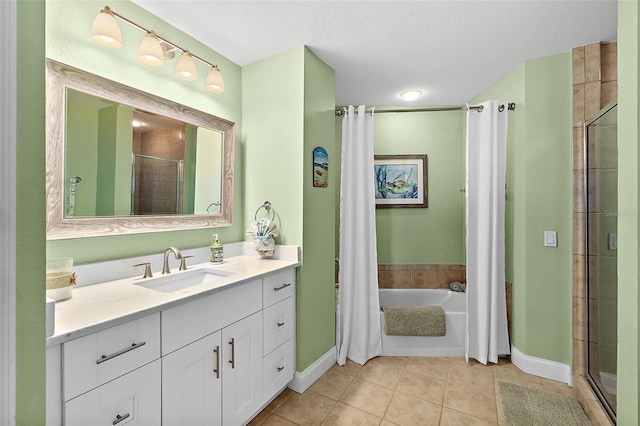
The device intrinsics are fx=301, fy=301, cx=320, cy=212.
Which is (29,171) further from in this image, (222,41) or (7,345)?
(222,41)

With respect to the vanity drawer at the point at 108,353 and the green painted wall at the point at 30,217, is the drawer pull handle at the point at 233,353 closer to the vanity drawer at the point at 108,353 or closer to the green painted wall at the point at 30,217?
the vanity drawer at the point at 108,353

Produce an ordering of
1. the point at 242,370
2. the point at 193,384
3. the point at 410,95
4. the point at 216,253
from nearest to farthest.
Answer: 1. the point at 193,384
2. the point at 242,370
3. the point at 216,253
4. the point at 410,95

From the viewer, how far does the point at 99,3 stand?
1.52 m

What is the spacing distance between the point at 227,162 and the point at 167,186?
49cm

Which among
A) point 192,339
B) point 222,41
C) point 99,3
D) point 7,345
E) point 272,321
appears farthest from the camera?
point 222,41

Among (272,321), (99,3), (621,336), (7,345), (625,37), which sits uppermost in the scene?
(99,3)

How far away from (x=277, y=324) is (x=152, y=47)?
169cm

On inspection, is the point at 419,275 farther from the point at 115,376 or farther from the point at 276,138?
the point at 115,376

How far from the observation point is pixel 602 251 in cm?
187

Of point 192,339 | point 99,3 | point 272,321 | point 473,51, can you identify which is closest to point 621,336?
point 272,321

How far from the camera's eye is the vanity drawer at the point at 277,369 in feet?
5.74

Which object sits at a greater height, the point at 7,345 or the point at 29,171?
the point at 29,171

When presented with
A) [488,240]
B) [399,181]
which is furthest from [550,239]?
[399,181]

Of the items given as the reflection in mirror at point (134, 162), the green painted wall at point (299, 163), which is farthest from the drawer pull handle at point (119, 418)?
the green painted wall at point (299, 163)
